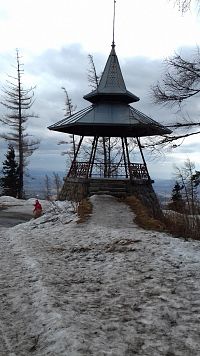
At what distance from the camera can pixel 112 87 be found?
20031 mm

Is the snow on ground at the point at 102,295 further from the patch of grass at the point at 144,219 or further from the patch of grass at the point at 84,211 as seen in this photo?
the patch of grass at the point at 84,211

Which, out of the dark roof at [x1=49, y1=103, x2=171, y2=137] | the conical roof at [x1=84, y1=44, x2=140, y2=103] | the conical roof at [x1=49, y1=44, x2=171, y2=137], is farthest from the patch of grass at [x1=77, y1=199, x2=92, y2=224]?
the conical roof at [x1=84, y1=44, x2=140, y2=103]

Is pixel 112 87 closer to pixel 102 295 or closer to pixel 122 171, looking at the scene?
pixel 122 171

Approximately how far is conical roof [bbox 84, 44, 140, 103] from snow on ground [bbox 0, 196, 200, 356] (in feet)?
32.1

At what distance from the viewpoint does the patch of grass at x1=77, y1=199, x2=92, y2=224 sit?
13549 millimetres

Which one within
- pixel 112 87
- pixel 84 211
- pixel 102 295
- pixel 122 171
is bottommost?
pixel 102 295

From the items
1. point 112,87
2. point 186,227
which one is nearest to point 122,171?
point 112,87

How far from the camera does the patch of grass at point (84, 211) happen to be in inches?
533

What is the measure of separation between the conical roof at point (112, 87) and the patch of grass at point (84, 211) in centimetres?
611

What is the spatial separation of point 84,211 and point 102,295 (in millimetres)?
8281

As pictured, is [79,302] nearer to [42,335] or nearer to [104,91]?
[42,335]

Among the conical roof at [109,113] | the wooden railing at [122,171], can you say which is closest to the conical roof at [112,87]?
the conical roof at [109,113]

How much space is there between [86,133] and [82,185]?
348 centimetres

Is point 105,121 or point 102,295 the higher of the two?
point 105,121
